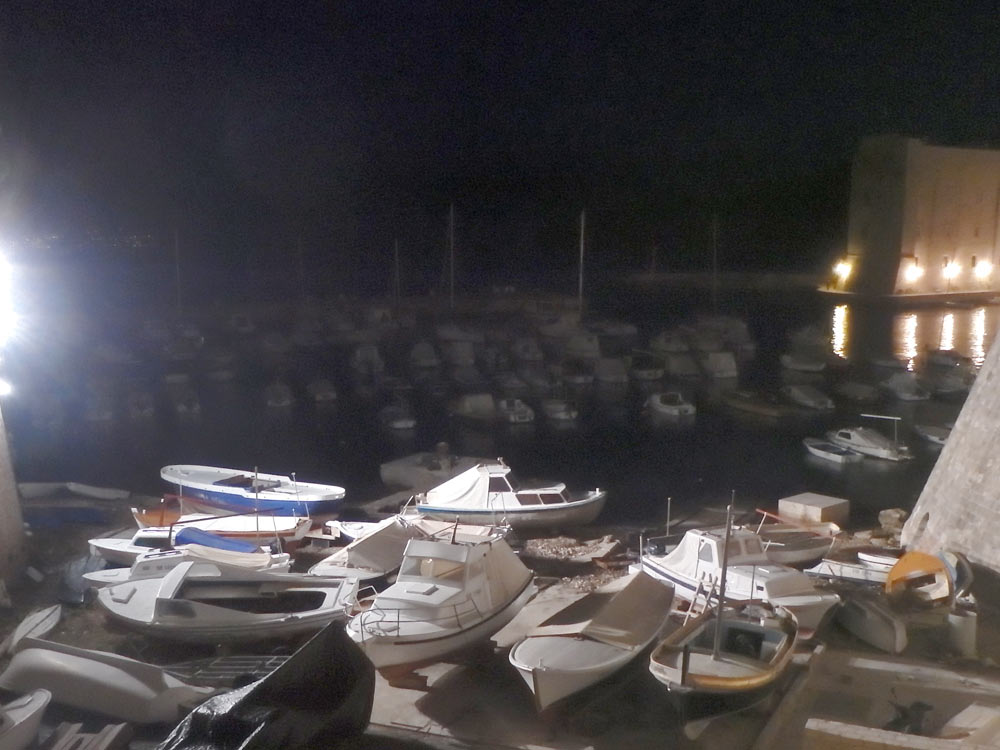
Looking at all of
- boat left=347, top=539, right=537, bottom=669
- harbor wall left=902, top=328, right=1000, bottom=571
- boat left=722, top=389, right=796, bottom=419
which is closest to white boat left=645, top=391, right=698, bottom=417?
boat left=722, top=389, right=796, bottom=419

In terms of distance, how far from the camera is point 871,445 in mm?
26984

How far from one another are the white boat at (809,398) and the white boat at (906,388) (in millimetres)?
2683

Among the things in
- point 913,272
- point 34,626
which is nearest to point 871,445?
point 34,626

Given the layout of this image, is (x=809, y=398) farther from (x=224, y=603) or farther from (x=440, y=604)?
(x=224, y=603)

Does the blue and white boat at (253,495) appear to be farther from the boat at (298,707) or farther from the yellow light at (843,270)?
the yellow light at (843,270)

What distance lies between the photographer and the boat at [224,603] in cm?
1048

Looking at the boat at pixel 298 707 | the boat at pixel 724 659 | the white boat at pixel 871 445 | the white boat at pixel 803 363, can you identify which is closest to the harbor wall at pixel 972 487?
the boat at pixel 724 659

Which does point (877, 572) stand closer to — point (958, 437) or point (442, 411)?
point (958, 437)

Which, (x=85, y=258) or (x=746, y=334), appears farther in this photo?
(x=85, y=258)

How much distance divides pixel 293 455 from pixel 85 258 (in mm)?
43011

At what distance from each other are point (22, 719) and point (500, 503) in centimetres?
1107

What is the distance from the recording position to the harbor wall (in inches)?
448

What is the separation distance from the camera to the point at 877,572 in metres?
12.7

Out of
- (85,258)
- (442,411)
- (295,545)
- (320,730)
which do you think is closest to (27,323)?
(85,258)
